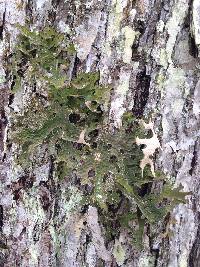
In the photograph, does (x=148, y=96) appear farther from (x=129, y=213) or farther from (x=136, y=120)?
(x=129, y=213)

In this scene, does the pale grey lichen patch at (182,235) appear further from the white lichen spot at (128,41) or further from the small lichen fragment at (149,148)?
the white lichen spot at (128,41)

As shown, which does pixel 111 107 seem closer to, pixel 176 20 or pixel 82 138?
pixel 82 138

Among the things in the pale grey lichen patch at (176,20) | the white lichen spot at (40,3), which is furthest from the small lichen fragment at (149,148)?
the white lichen spot at (40,3)

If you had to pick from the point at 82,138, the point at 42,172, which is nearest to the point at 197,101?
the point at 82,138

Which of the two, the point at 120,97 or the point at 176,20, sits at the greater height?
the point at 176,20

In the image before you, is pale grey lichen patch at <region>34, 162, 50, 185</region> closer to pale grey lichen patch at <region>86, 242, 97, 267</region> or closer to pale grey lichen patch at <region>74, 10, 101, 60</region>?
pale grey lichen patch at <region>86, 242, 97, 267</region>

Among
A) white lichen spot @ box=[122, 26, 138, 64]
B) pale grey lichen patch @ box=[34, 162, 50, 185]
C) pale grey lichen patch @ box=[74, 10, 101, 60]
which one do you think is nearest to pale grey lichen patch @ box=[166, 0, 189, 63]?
white lichen spot @ box=[122, 26, 138, 64]

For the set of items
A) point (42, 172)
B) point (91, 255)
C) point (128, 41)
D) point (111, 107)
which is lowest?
point (91, 255)
